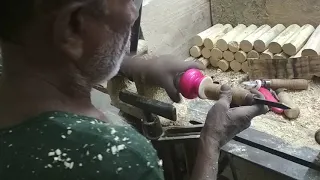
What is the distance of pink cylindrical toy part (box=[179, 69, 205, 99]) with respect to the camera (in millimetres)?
1290

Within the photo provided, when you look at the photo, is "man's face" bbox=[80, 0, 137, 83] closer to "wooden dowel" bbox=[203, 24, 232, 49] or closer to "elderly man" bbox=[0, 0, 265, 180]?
"elderly man" bbox=[0, 0, 265, 180]

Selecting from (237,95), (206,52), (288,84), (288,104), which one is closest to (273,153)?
(237,95)

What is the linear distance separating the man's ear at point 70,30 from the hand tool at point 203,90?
1.90ft

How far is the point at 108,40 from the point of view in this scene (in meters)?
0.78

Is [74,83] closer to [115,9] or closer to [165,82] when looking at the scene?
[115,9]

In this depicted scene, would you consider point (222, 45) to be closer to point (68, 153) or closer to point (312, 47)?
point (312, 47)

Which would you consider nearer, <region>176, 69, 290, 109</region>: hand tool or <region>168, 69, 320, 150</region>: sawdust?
<region>176, 69, 290, 109</region>: hand tool

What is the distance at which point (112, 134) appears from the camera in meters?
0.76

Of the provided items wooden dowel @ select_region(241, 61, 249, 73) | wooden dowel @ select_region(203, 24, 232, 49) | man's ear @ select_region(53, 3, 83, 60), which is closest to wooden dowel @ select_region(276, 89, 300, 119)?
wooden dowel @ select_region(241, 61, 249, 73)

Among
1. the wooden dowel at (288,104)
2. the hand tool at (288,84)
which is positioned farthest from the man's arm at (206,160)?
the hand tool at (288,84)

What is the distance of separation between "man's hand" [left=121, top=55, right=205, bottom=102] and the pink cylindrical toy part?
0.14 feet

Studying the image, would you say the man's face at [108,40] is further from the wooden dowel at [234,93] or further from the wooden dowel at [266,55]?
the wooden dowel at [266,55]

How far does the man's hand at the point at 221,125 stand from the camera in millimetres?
1151

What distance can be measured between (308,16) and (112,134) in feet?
6.52
